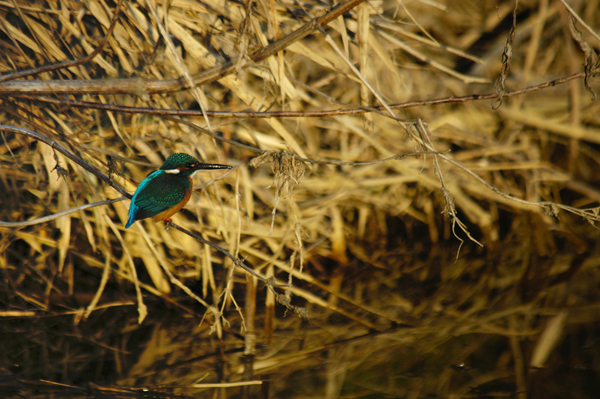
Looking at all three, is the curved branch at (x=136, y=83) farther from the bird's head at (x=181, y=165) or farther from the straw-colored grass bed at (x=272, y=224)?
the bird's head at (x=181, y=165)

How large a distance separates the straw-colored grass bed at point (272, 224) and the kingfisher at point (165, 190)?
10 cm

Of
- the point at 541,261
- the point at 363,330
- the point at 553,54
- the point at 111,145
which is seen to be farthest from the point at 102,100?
the point at 553,54

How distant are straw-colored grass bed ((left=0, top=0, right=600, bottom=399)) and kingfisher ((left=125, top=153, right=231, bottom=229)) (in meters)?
0.10

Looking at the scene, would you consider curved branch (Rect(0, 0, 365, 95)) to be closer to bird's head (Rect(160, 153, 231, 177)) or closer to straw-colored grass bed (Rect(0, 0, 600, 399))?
straw-colored grass bed (Rect(0, 0, 600, 399))

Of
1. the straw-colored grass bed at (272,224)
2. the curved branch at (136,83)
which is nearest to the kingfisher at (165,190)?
the straw-colored grass bed at (272,224)

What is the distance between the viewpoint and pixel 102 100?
3.00 m

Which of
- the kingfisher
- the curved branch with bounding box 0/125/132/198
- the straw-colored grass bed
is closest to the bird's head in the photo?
the kingfisher

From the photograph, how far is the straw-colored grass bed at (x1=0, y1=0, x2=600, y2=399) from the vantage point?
2.49m

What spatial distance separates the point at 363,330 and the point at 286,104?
1548 mm

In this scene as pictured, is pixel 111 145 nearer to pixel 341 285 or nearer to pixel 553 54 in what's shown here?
pixel 341 285

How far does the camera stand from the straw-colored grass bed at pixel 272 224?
98.1 inches

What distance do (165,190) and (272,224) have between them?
590 millimetres

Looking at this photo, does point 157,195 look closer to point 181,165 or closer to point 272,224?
point 181,165

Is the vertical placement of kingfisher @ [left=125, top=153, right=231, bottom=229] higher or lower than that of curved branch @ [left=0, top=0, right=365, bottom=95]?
lower
